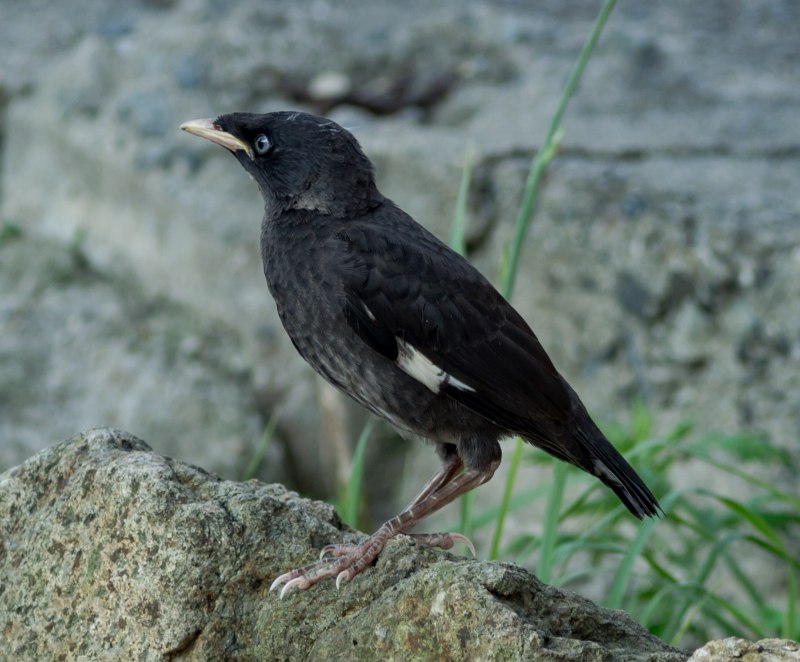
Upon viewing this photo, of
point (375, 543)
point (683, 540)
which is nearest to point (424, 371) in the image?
point (375, 543)

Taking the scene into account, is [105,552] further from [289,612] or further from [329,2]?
[329,2]

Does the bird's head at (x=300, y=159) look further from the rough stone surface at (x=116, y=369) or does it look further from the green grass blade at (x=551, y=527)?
the rough stone surface at (x=116, y=369)

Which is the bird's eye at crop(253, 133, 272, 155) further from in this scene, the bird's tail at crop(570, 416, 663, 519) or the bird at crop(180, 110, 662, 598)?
the bird's tail at crop(570, 416, 663, 519)

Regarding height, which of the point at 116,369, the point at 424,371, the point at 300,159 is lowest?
the point at 116,369

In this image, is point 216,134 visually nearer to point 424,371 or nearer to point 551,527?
point 424,371

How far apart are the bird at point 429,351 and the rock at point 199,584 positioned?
0.50m

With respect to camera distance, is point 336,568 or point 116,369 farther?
point 116,369

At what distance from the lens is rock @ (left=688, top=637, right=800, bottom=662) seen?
6.53 feet

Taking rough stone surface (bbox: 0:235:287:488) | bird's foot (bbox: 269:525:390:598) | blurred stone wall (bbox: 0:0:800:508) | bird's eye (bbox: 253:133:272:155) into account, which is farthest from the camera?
rough stone surface (bbox: 0:235:287:488)

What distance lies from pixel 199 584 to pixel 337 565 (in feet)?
0.92

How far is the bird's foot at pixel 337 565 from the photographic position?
2.52 metres

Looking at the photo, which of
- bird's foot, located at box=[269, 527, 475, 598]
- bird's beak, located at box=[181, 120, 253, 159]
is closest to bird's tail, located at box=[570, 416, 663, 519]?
bird's foot, located at box=[269, 527, 475, 598]

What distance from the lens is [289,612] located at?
2.50 meters

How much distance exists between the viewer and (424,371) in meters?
3.07
